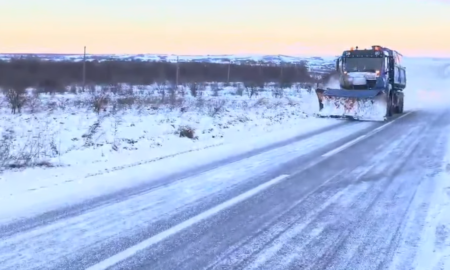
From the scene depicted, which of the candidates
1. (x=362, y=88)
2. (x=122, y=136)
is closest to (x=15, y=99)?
(x=122, y=136)

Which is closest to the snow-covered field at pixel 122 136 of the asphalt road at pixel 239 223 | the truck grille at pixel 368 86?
the asphalt road at pixel 239 223

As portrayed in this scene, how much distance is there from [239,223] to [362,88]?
A: 718 inches

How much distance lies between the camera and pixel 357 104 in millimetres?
21766

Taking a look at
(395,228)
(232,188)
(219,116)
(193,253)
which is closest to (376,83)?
(219,116)

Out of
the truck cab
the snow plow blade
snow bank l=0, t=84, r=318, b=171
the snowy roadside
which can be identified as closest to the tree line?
snow bank l=0, t=84, r=318, b=171

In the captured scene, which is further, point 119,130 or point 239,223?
point 119,130

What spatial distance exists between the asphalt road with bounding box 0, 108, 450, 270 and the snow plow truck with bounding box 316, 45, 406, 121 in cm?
1216

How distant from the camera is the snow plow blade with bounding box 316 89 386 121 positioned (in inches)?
851

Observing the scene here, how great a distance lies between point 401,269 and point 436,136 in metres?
11.8

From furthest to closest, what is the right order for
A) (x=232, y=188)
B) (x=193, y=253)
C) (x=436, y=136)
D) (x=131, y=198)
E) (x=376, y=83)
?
1. (x=376, y=83)
2. (x=436, y=136)
3. (x=232, y=188)
4. (x=131, y=198)
5. (x=193, y=253)

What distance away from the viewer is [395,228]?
554cm

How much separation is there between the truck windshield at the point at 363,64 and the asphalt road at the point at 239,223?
13.3m

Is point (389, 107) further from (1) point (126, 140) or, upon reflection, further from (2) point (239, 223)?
(2) point (239, 223)

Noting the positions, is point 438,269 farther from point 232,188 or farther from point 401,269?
point 232,188
